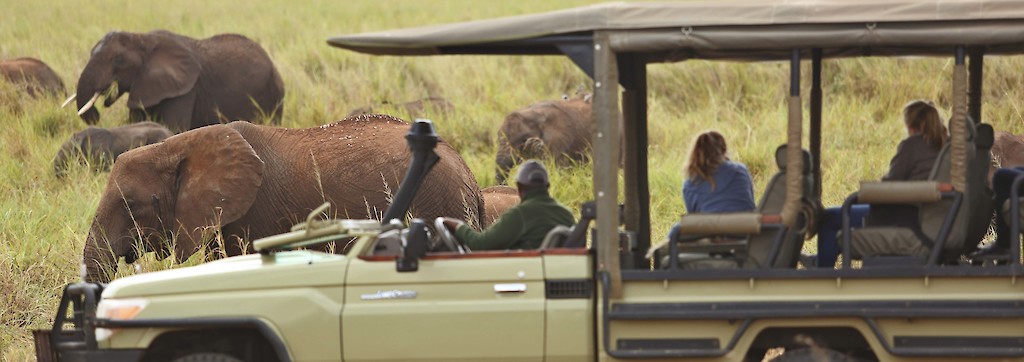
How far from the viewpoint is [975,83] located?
26.1 feet

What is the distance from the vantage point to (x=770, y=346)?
646cm

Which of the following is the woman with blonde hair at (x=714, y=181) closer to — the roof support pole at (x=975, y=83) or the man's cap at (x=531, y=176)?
the man's cap at (x=531, y=176)

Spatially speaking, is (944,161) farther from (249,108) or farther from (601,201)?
(249,108)

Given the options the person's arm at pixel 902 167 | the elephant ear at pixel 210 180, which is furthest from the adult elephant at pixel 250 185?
the person's arm at pixel 902 167

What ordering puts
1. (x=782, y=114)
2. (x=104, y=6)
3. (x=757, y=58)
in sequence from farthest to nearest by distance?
(x=104, y=6) → (x=782, y=114) → (x=757, y=58)

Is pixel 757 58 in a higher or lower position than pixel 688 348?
higher

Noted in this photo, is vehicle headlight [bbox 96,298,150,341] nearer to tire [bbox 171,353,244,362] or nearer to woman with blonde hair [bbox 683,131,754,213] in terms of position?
tire [bbox 171,353,244,362]

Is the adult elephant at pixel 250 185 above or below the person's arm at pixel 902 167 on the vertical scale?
below

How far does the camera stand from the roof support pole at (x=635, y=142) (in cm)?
747

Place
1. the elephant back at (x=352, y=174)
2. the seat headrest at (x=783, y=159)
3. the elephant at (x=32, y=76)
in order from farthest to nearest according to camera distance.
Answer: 1. the elephant at (x=32, y=76)
2. the elephant back at (x=352, y=174)
3. the seat headrest at (x=783, y=159)

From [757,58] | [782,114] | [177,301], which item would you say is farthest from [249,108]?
[177,301]

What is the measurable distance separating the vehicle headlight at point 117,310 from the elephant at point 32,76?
1243 cm

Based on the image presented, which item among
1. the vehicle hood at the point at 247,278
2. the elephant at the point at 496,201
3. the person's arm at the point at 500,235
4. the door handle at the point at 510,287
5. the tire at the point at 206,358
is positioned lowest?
the elephant at the point at 496,201

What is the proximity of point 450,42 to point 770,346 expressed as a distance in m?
1.76
